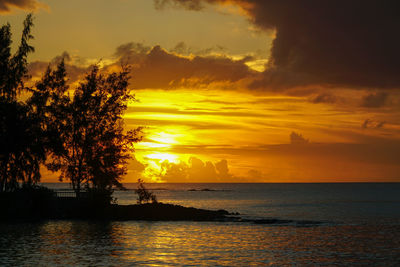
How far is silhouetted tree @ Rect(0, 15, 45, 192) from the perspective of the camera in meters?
63.9

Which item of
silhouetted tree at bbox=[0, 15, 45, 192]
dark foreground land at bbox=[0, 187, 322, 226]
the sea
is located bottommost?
the sea

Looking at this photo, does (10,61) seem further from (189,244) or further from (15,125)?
(189,244)

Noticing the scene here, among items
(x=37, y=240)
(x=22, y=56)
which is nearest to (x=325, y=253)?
(x=37, y=240)

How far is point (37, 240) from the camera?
160ft

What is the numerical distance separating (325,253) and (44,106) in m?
46.3

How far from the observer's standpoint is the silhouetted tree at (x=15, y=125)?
210ft

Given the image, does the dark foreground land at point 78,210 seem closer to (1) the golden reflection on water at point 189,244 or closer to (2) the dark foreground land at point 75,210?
(2) the dark foreground land at point 75,210

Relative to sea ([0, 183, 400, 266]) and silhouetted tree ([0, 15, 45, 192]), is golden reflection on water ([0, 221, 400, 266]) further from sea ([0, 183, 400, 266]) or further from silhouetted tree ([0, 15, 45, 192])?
silhouetted tree ([0, 15, 45, 192])

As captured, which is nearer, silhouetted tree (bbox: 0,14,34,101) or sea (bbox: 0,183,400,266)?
sea (bbox: 0,183,400,266)

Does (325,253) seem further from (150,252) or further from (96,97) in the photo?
(96,97)

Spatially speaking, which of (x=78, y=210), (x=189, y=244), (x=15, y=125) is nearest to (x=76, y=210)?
(x=78, y=210)

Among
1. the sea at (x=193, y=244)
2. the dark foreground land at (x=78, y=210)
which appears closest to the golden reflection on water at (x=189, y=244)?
the sea at (x=193, y=244)

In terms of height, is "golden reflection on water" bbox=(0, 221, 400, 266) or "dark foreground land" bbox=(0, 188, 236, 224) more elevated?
"dark foreground land" bbox=(0, 188, 236, 224)

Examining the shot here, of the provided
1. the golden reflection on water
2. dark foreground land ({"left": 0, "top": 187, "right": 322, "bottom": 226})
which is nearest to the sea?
the golden reflection on water
